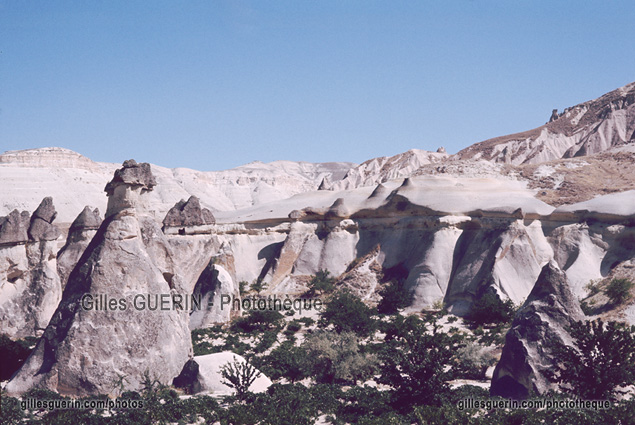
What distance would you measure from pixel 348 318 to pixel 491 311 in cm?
579

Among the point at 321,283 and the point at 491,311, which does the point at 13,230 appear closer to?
the point at 321,283

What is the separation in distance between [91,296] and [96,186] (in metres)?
68.7

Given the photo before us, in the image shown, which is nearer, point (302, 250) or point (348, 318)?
point (348, 318)

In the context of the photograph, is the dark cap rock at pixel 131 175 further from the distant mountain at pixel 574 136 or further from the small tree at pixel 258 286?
the distant mountain at pixel 574 136

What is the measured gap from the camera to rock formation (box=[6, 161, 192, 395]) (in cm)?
1240

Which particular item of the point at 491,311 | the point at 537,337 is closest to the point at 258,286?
the point at 491,311

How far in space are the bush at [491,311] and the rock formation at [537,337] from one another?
10.4m

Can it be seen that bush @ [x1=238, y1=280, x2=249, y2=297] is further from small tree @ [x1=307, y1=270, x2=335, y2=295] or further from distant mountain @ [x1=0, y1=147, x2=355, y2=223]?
distant mountain @ [x1=0, y1=147, x2=355, y2=223]

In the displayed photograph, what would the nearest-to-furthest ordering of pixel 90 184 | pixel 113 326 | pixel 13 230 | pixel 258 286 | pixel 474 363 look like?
1. pixel 113 326
2. pixel 474 363
3. pixel 13 230
4. pixel 258 286
5. pixel 90 184

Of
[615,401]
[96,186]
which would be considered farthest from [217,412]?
[96,186]

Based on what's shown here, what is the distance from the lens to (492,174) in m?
40.2

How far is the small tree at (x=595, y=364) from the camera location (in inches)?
424

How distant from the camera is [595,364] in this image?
10.9 m

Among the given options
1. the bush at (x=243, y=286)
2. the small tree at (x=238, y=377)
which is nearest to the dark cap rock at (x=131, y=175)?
the small tree at (x=238, y=377)
